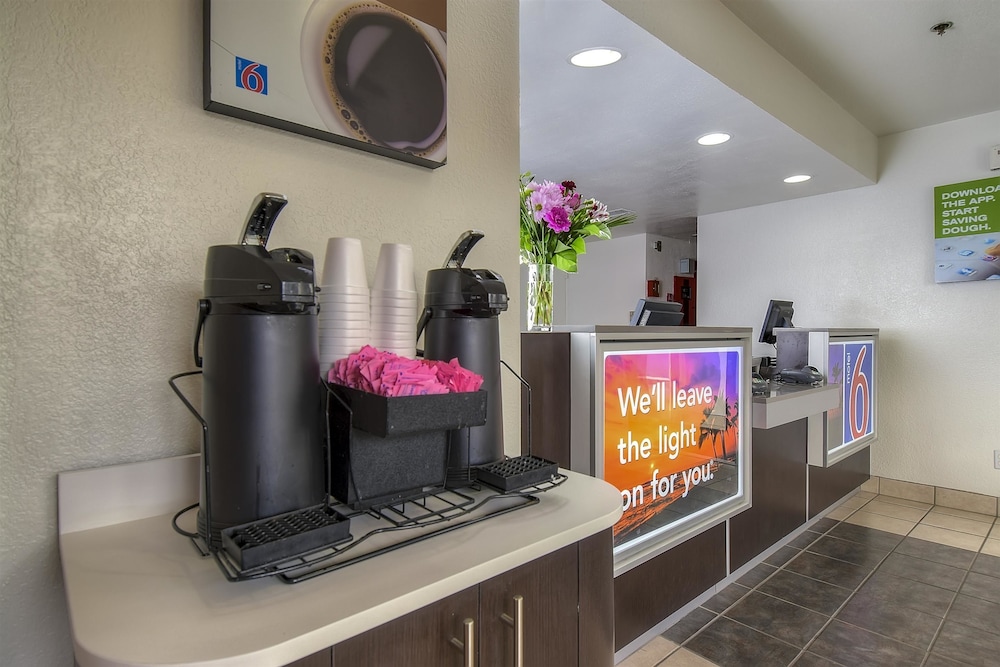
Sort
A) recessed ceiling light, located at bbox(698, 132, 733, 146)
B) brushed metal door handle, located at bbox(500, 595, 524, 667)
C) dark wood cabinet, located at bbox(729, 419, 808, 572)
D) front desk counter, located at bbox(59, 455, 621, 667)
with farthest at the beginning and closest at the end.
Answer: recessed ceiling light, located at bbox(698, 132, 733, 146), dark wood cabinet, located at bbox(729, 419, 808, 572), brushed metal door handle, located at bbox(500, 595, 524, 667), front desk counter, located at bbox(59, 455, 621, 667)

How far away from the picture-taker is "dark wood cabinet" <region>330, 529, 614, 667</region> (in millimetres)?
630

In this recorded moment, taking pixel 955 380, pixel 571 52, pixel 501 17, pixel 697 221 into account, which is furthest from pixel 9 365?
pixel 697 221

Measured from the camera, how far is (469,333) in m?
1.02

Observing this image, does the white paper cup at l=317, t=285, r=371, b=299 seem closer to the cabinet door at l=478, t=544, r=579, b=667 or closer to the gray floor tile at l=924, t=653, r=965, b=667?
the cabinet door at l=478, t=544, r=579, b=667

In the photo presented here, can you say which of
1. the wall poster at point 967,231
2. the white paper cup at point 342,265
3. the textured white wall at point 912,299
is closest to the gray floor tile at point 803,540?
the textured white wall at point 912,299

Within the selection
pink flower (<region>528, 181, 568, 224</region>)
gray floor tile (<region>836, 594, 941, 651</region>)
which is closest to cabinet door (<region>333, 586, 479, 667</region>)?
pink flower (<region>528, 181, 568, 224</region>)

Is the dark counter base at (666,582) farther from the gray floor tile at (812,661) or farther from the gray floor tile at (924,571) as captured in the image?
the gray floor tile at (924,571)

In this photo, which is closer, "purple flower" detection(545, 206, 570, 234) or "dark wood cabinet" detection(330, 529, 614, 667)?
"dark wood cabinet" detection(330, 529, 614, 667)

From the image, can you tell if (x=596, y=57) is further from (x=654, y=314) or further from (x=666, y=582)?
(x=666, y=582)

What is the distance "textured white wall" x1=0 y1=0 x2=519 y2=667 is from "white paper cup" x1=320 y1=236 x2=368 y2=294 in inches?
5.9

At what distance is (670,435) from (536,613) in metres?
1.32

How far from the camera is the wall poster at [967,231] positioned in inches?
135

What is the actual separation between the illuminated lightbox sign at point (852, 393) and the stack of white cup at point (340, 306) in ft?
9.98

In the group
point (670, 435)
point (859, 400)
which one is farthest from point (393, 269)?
point (859, 400)
